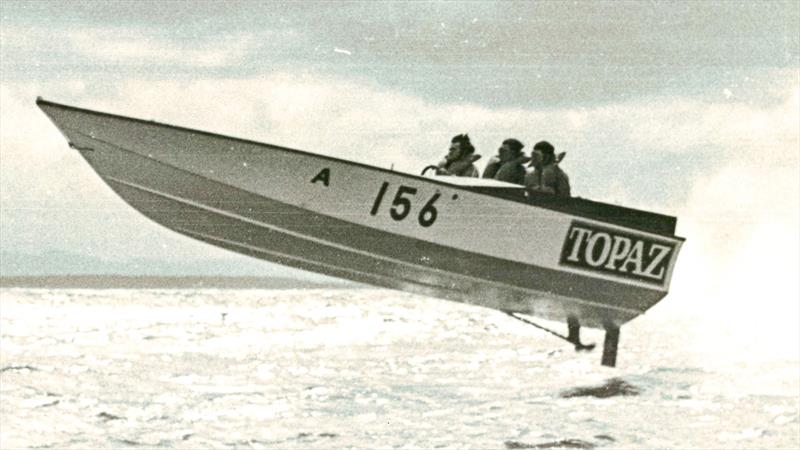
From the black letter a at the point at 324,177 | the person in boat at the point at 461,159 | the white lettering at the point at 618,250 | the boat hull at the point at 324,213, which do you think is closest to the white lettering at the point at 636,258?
the white lettering at the point at 618,250

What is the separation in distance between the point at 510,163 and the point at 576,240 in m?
1.44

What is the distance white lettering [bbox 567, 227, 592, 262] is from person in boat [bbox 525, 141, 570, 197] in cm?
101

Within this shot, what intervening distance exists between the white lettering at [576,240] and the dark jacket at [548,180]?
3.32 feet

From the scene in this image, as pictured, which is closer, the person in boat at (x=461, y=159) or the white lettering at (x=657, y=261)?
the person in boat at (x=461, y=159)

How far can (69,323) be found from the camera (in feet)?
110

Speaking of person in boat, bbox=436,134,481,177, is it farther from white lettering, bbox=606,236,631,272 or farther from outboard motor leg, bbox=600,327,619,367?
outboard motor leg, bbox=600,327,619,367

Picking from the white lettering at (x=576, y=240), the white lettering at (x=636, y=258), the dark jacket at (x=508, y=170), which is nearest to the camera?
the white lettering at (x=576, y=240)

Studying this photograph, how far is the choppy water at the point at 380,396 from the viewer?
431 inches

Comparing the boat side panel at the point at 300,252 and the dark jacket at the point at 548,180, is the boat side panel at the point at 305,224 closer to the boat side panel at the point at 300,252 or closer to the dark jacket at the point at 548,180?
the boat side panel at the point at 300,252

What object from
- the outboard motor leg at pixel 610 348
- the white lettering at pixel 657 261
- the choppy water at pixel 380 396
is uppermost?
the white lettering at pixel 657 261

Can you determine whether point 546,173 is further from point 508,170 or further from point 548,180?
point 508,170

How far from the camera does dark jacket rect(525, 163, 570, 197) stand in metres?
13.5

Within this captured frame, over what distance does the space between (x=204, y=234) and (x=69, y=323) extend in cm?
2267

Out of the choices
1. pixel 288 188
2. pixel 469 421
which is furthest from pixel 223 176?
pixel 469 421
